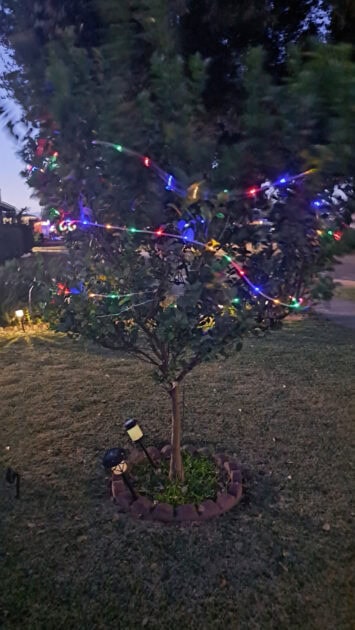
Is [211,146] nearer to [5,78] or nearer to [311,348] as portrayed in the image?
[5,78]

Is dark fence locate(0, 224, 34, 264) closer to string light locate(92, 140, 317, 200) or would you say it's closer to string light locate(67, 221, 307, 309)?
string light locate(67, 221, 307, 309)

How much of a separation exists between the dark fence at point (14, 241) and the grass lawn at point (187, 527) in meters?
12.8

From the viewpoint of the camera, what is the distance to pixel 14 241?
18266mm

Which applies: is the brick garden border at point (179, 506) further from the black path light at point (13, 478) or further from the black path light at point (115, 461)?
the black path light at point (13, 478)

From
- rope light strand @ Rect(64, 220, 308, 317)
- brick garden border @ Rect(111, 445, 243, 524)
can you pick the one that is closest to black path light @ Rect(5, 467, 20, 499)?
brick garden border @ Rect(111, 445, 243, 524)

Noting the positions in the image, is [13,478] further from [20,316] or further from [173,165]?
[20,316]

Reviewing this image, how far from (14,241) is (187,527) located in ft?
55.8

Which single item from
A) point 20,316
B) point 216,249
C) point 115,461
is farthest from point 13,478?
point 20,316

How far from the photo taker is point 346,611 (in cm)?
232

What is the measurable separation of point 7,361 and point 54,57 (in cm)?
506

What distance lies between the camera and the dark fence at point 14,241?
17297 millimetres

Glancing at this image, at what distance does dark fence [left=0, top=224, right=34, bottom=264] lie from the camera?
17297mm

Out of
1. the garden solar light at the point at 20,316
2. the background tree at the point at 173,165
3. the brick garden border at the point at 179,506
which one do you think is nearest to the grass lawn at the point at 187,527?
the brick garden border at the point at 179,506

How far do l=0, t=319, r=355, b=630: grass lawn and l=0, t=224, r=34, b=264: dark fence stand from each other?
503 inches
